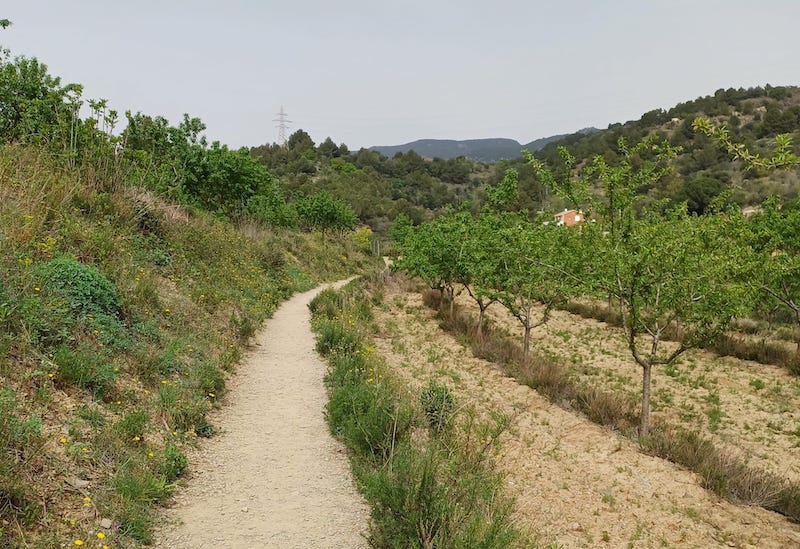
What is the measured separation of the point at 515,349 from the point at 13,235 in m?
11.6

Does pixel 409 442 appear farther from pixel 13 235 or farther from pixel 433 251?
pixel 433 251

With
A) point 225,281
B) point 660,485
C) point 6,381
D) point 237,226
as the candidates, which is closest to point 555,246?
point 660,485

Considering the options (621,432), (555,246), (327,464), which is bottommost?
(621,432)

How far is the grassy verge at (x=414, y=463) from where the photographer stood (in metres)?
3.75

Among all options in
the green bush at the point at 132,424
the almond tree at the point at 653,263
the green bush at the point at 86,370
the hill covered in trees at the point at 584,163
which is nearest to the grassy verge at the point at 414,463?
the green bush at the point at 132,424

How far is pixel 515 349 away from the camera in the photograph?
13508 millimetres

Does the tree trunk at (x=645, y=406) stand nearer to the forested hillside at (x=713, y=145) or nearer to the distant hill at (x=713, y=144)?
the forested hillside at (x=713, y=145)

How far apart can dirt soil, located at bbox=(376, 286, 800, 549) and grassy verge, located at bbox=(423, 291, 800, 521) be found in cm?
19

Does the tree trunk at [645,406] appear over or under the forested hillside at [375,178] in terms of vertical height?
under

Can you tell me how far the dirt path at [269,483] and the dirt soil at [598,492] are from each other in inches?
83.0

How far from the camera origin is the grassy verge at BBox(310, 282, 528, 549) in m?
3.75

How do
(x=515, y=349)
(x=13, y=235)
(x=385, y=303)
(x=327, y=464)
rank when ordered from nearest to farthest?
1. (x=327, y=464)
2. (x=13, y=235)
3. (x=515, y=349)
4. (x=385, y=303)

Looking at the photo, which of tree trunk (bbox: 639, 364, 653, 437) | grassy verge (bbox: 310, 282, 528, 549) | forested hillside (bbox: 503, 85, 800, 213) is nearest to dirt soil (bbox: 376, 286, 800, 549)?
tree trunk (bbox: 639, 364, 653, 437)

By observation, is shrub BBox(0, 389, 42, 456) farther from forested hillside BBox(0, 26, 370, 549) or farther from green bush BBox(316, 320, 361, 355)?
green bush BBox(316, 320, 361, 355)
